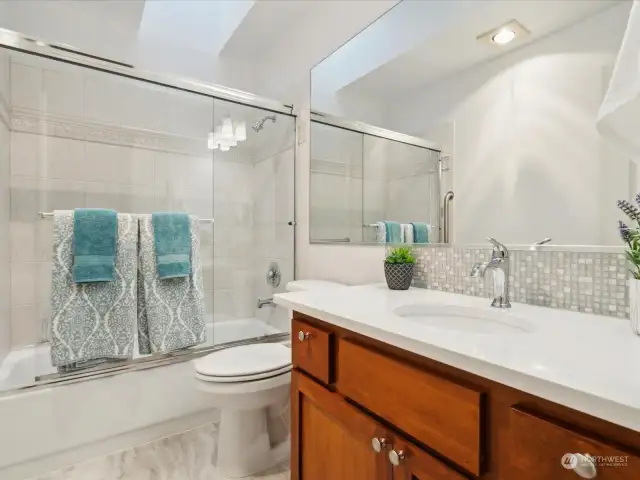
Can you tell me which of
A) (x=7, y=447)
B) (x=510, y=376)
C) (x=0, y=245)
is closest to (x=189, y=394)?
(x=7, y=447)

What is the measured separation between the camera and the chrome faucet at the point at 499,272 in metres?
1.01

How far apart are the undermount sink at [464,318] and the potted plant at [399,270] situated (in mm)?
257

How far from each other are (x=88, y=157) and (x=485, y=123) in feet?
7.38

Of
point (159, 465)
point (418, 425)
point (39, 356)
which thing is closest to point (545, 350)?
point (418, 425)

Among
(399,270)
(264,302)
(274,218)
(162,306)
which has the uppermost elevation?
(274,218)

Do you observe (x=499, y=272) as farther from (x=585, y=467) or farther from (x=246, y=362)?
(x=246, y=362)

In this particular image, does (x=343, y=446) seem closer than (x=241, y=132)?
Yes

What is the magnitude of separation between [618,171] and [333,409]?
965 mm

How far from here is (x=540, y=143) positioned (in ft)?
3.48

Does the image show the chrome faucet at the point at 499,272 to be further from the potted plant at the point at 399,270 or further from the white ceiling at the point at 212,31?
the white ceiling at the point at 212,31

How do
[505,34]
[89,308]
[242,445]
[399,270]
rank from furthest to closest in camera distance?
[89,308] < [242,445] < [399,270] < [505,34]

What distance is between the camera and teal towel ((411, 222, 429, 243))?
1.41 meters

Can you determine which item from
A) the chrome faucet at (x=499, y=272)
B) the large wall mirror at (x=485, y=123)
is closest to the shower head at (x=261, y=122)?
the large wall mirror at (x=485, y=123)

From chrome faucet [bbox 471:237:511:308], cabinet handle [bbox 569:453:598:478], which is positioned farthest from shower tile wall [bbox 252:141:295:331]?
cabinet handle [bbox 569:453:598:478]
